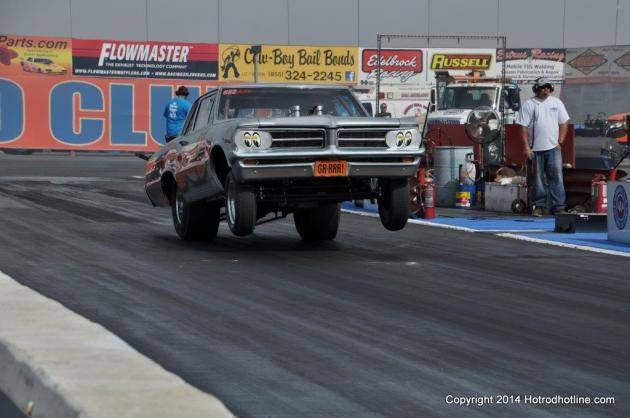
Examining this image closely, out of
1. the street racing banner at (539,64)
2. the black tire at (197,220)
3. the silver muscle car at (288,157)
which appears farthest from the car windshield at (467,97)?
the black tire at (197,220)

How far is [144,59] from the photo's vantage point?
4491cm

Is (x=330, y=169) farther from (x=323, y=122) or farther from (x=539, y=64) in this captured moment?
(x=539, y=64)

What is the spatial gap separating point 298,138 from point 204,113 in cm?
200

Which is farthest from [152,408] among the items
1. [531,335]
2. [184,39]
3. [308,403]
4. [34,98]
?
[184,39]

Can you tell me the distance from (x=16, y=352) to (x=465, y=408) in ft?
6.31

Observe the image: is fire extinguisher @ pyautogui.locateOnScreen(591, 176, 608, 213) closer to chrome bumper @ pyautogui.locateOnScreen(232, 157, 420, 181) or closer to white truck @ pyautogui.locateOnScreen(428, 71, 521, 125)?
chrome bumper @ pyautogui.locateOnScreen(232, 157, 420, 181)

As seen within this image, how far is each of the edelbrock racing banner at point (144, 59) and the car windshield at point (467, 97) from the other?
598 inches

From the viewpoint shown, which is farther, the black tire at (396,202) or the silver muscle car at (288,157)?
the black tire at (396,202)

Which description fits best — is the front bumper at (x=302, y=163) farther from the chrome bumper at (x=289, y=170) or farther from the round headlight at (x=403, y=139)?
the round headlight at (x=403, y=139)

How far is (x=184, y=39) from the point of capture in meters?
47.8

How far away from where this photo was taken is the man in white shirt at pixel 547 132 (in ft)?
55.2

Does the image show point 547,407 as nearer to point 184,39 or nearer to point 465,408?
point 465,408

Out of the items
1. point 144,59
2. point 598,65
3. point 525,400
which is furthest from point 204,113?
point 598,65

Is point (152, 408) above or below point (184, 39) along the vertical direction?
below
